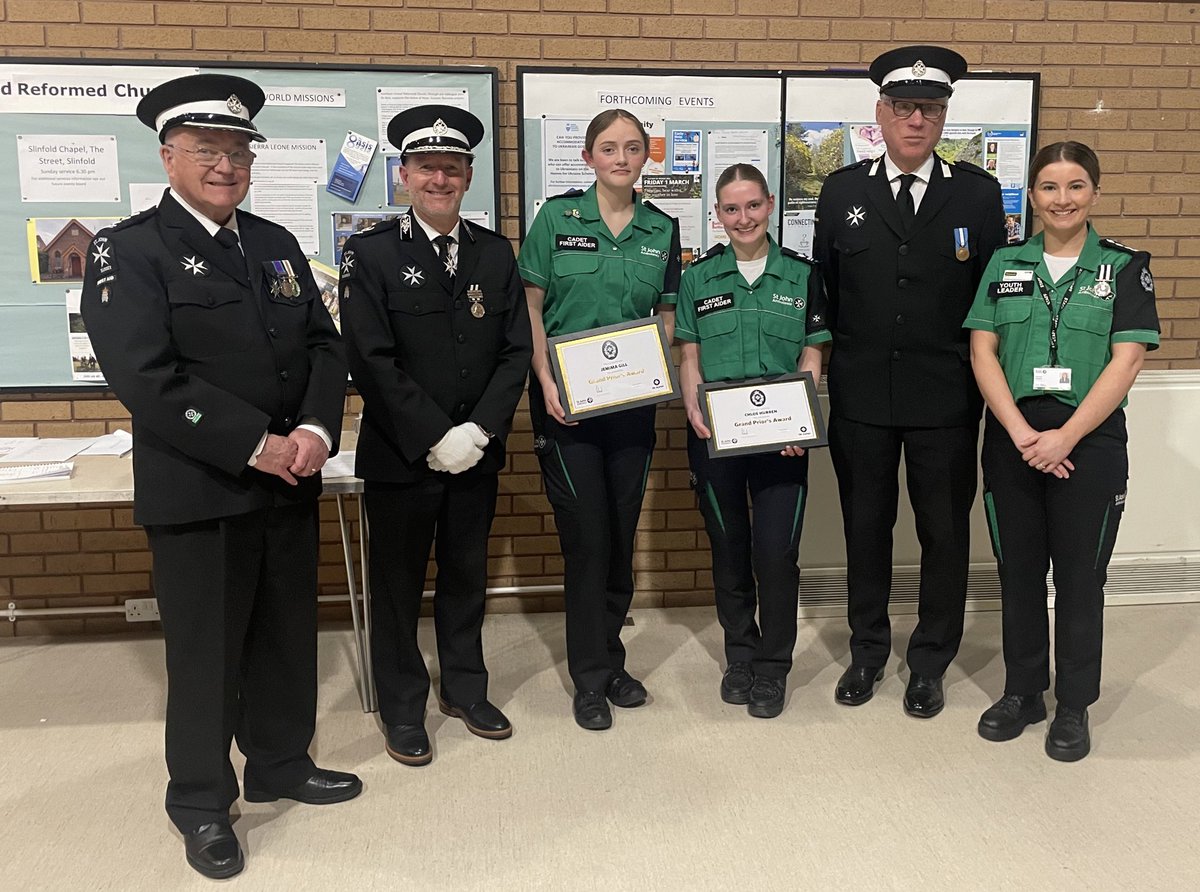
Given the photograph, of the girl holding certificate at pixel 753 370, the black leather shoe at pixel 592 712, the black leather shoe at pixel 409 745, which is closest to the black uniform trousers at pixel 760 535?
the girl holding certificate at pixel 753 370

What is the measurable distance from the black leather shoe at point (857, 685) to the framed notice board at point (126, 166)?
212 centimetres

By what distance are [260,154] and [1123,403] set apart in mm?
3010

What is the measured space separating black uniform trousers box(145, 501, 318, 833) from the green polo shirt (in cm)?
127

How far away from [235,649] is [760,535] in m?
1.54

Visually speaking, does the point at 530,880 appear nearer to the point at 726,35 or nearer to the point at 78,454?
the point at 78,454

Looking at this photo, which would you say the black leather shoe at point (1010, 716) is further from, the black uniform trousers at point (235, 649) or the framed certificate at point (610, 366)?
the black uniform trousers at point (235, 649)

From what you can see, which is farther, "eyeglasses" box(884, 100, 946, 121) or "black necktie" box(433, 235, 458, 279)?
"eyeglasses" box(884, 100, 946, 121)

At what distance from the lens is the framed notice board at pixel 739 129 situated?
3.66 meters

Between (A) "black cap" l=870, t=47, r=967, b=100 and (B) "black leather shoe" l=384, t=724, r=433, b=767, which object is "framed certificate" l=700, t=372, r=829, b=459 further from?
(B) "black leather shoe" l=384, t=724, r=433, b=767

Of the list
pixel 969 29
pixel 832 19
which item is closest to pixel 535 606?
pixel 832 19

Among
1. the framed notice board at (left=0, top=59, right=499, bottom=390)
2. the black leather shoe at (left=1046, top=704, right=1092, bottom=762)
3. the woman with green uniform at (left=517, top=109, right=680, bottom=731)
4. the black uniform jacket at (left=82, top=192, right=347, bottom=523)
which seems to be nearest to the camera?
the black uniform jacket at (left=82, top=192, right=347, bottom=523)

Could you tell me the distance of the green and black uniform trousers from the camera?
287 centimetres

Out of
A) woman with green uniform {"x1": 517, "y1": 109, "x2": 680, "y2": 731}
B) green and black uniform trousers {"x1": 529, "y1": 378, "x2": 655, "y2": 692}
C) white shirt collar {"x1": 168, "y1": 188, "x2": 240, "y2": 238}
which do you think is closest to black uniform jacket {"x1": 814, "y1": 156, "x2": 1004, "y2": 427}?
woman with green uniform {"x1": 517, "y1": 109, "x2": 680, "y2": 731}

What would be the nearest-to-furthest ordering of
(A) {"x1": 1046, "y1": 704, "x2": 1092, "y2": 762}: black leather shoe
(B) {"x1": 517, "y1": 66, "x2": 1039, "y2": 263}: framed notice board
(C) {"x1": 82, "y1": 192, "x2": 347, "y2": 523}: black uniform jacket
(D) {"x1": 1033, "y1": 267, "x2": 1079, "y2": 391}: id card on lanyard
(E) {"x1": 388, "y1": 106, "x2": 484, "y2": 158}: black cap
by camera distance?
(C) {"x1": 82, "y1": 192, "x2": 347, "y2": 523}: black uniform jacket < (E) {"x1": 388, "y1": 106, "x2": 484, "y2": 158}: black cap < (D) {"x1": 1033, "y1": 267, "x2": 1079, "y2": 391}: id card on lanyard < (A) {"x1": 1046, "y1": 704, "x2": 1092, "y2": 762}: black leather shoe < (B) {"x1": 517, "y1": 66, "x2": 1039, "y2": 263}: framed notice board
